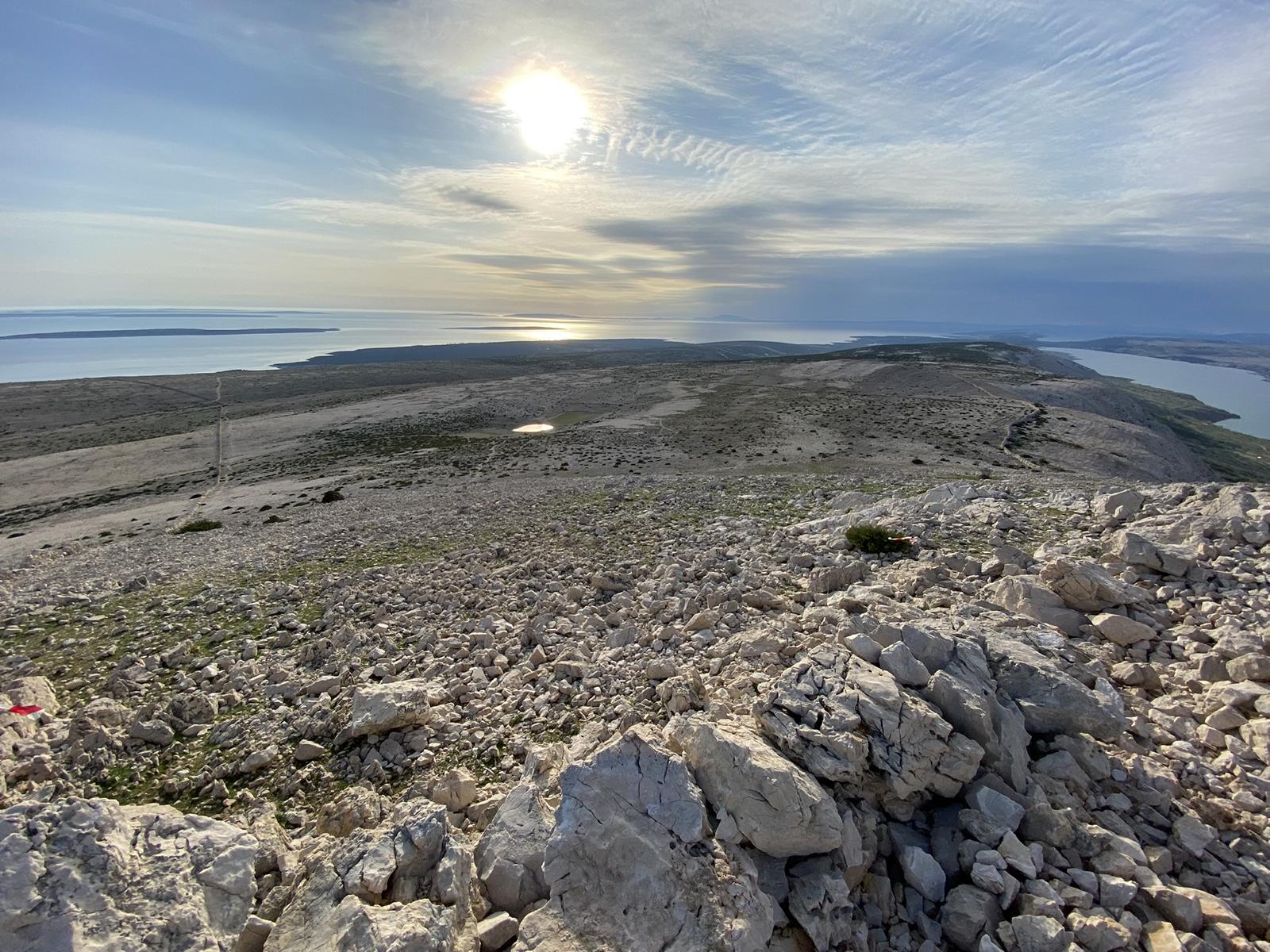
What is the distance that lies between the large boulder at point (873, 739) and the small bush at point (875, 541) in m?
6.67

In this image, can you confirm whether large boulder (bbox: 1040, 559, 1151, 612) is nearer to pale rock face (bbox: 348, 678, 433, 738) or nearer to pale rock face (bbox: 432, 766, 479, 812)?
pale rock face (bbox: 432, 766, 479, 812)

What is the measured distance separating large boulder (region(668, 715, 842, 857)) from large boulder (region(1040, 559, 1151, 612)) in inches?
257

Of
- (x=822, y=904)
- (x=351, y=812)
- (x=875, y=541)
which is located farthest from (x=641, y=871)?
(x=875, y=541)

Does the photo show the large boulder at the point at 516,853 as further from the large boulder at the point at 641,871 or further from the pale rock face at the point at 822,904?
the pale rock face at the point at 822,904

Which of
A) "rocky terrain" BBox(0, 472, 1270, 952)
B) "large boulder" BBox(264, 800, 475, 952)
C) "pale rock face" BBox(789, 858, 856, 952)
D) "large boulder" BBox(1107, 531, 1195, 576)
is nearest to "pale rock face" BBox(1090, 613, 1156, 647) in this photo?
"rocky terrain" BBox(0, 472, 1270, 952)

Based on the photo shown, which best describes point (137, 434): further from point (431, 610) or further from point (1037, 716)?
point (1037, 716)

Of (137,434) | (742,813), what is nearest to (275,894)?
(742,813)

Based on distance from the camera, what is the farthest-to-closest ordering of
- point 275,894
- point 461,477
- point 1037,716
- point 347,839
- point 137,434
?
point 137,434 < point 461,477 < point 1037,716 < point 347,839 < point 275,894

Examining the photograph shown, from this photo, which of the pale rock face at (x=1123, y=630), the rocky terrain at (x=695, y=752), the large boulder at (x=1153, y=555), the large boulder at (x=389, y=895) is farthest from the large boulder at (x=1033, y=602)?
the large boulder at (x=389, y=895)

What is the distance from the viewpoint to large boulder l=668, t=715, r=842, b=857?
207 inches

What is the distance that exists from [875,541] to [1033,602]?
3933 millimetres

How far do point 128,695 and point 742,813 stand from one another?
1147 centimetres

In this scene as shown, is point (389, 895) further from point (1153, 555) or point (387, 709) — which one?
point (1153, 555)

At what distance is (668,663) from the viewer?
9.12 meters
